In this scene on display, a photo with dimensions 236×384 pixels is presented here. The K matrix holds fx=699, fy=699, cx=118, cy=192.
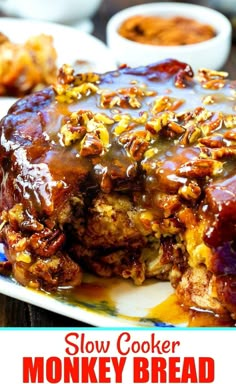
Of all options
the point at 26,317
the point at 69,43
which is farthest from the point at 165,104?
the point at 69,43

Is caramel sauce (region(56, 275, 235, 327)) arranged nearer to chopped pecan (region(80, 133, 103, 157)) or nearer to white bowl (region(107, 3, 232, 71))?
chopped pecan (region(80, 133, 103, 157))

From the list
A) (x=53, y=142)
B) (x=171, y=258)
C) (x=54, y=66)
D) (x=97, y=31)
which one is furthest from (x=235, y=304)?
(x=97, y=31)

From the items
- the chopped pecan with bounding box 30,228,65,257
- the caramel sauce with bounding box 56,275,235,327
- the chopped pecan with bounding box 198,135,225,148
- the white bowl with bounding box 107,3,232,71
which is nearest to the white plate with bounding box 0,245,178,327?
the caramel sauce with bounding box 56,275,235,327

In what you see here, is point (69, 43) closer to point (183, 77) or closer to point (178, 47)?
point (178, 47)

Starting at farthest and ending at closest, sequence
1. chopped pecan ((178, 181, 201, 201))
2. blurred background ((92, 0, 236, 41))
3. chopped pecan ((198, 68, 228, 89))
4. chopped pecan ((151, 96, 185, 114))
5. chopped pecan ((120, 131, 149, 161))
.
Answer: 1. blurred background ((92, 0, 236, 41))
2. chopped pecan ((198, 68, 228, 89))
3. chopped pecan ((151, 96, 185, 114))
4. chopped pecan ((120, 131, 149, 161))
5. chopped pecan ((178, 181, 201, 201))

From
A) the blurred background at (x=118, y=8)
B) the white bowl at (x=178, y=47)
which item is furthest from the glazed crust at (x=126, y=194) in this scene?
the blurred background at (x=118, y=8)

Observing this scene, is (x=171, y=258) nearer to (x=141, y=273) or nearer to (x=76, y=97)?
(x=141, y=273)
